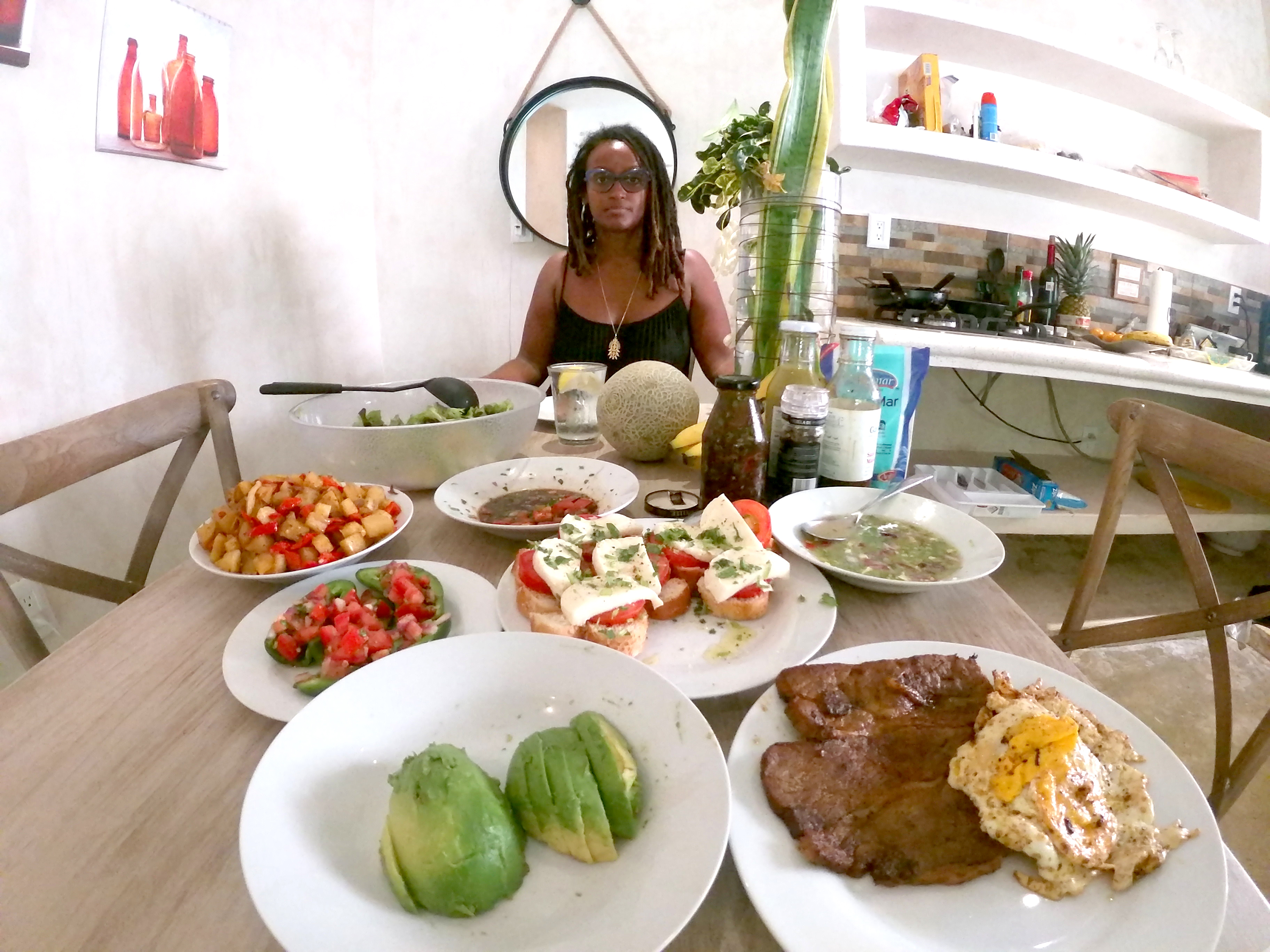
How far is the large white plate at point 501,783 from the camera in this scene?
13.4 inches

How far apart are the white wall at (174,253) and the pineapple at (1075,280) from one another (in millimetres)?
2876

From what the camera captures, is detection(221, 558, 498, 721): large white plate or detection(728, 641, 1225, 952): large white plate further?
detection(221, 558, 498, 721): large white plate

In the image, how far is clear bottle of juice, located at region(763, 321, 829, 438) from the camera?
0.97 metres

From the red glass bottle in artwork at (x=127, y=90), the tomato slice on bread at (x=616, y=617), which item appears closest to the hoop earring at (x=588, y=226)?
the red glass bottle in artwork at (x=127, y=90)

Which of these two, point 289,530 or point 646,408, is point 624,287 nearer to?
point 646,408

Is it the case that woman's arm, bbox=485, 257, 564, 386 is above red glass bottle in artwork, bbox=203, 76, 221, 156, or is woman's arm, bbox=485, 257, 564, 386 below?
below

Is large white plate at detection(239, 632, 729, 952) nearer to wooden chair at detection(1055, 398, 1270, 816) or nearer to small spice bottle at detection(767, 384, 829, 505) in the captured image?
small spice bottle at detection(767, 384, 829, 505)

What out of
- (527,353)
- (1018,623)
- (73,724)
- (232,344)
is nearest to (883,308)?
(527,353)

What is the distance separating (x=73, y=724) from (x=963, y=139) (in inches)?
96.3

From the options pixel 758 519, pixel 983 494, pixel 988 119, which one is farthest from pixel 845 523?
pixel 988 119

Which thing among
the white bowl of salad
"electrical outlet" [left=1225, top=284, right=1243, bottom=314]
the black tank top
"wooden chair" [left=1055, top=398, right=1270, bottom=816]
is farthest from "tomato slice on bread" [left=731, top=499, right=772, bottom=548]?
"electrical outlet" [left=1225, top=284, right=1243, bottom=314]

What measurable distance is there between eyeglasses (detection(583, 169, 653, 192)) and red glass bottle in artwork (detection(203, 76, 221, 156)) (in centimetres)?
110

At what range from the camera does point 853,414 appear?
929 millimetres

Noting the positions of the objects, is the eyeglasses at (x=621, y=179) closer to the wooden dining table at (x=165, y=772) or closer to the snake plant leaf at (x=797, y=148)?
the snake plant leaf at (x=797, y=148)
